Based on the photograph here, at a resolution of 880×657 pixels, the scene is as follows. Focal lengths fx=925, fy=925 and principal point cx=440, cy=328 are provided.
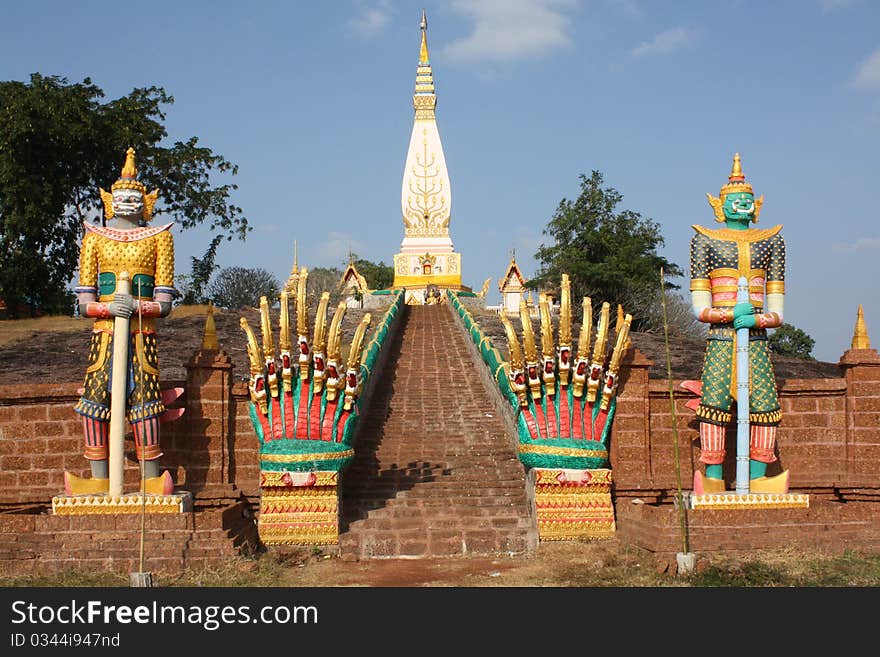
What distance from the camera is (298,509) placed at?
11258mm

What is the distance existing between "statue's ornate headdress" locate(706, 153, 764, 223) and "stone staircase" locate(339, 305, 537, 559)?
4.44m

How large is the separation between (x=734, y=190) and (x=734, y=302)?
141 cm

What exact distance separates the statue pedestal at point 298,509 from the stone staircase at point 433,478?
0.28 metres

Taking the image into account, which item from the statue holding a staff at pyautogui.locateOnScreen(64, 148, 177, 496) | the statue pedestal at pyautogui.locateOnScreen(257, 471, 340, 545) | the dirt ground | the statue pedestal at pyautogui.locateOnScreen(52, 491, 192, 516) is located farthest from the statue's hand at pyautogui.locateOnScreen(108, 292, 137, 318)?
the dirt ground

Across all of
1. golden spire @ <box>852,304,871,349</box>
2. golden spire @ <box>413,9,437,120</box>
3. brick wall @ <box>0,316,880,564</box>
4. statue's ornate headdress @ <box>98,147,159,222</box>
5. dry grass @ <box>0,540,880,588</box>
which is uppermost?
golden spire @ <box>413,9,437,120</box>

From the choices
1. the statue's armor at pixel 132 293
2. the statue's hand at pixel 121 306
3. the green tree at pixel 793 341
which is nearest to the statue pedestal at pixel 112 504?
the statue's armor at pixel 132 293

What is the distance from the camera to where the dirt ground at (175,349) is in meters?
16.4

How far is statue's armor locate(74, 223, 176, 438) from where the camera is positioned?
428 inches

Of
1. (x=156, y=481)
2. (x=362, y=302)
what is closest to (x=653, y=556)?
(x=156, y=481)

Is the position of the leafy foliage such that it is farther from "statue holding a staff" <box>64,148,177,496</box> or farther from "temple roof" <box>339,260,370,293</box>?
"statue holding a staff" <box>64,148,177,496</box>

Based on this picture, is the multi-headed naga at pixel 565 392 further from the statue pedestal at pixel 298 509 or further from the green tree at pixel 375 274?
the green tree at pixel 375 274

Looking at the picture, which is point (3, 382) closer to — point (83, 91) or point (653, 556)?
point (653, 556)
